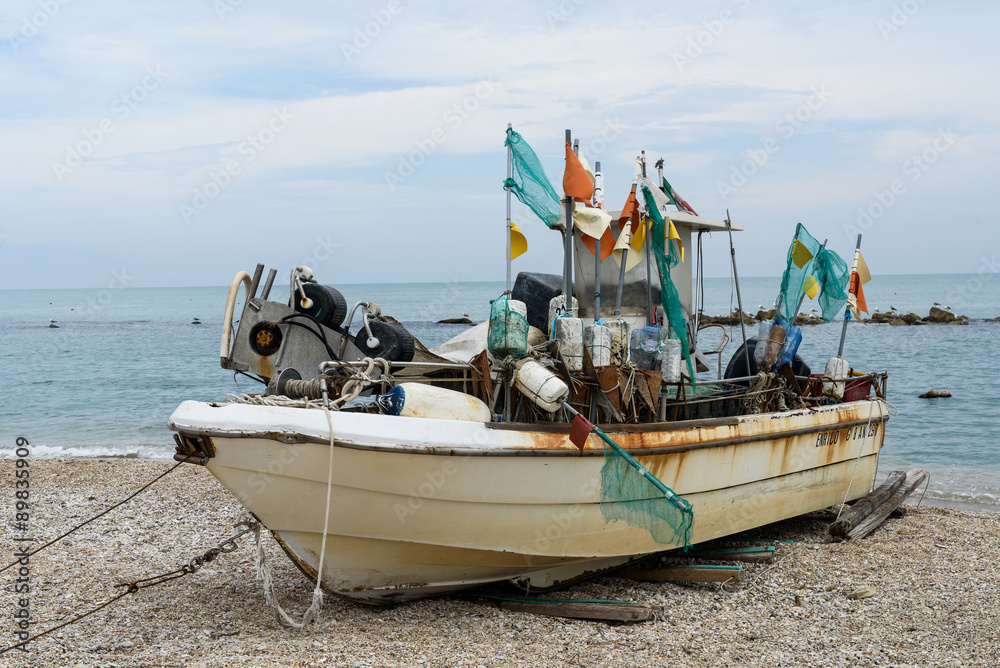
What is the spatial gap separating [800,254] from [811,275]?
24 cm

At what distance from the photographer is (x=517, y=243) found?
6.73 m

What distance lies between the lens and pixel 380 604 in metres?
5.76

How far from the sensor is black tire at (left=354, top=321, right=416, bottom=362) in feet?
20.1

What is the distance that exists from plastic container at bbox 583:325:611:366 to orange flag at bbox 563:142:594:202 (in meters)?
1.00

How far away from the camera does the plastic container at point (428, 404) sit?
16.7ft

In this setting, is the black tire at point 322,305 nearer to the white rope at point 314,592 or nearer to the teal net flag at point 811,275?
the white rope at point 314,592

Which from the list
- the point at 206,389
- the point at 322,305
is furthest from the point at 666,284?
the point at 206,389

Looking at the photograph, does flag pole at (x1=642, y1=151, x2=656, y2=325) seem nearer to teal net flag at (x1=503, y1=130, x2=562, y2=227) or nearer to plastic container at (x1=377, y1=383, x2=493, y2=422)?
teal net flag at (x1=503, y1=130, x2=562, y2=227)

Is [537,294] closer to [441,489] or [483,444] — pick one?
[483,444]

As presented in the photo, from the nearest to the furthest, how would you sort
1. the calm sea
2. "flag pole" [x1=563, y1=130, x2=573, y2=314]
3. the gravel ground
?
the gravel ground, "flag pole" [x1=563, y1=130, x2=573, y2=314], the calm sea

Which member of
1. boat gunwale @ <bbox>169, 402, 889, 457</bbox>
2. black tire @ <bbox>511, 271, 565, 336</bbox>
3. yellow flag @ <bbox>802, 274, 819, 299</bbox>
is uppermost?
yellow flag @ <bbox>802, 274, 819, 299</bbox>

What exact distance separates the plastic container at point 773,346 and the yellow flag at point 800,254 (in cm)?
72

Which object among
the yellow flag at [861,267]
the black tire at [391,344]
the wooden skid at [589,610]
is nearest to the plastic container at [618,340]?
the black tire at [391,344]

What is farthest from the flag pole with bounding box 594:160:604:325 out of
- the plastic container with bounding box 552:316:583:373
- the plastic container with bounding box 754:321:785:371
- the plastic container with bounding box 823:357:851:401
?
the plastic container with bounding box 823:357:851:401
